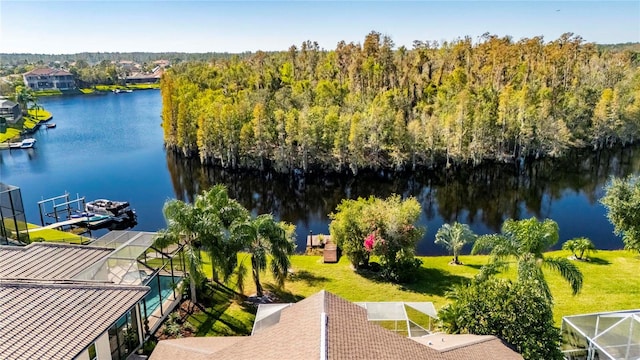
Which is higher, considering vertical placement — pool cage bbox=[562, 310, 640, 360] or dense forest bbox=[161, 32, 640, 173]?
dense forest bbox=[161, 32, 640, 173]

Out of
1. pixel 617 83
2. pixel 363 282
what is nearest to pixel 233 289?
pixel 363 282

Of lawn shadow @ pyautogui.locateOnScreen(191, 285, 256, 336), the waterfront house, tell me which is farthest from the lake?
the waterfront house

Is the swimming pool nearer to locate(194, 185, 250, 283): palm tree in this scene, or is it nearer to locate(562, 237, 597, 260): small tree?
locate(194, 185, 250, 283): palm tree

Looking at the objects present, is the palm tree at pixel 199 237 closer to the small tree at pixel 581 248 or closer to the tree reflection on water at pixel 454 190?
the tree reflection on water at pixel 454 190

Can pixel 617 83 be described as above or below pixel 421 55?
below

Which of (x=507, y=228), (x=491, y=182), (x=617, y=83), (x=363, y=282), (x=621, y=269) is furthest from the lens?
(x=617, y=83)

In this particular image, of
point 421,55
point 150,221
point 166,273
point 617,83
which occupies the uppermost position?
point 421,55

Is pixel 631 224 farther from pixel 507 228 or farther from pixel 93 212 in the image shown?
pixel 93 212

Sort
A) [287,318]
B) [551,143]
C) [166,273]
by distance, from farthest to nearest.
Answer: [551,143] → [166,273] → [287,318]

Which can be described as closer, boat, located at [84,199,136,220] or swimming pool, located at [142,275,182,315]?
swimming pool, located at [142,275,182,315]
